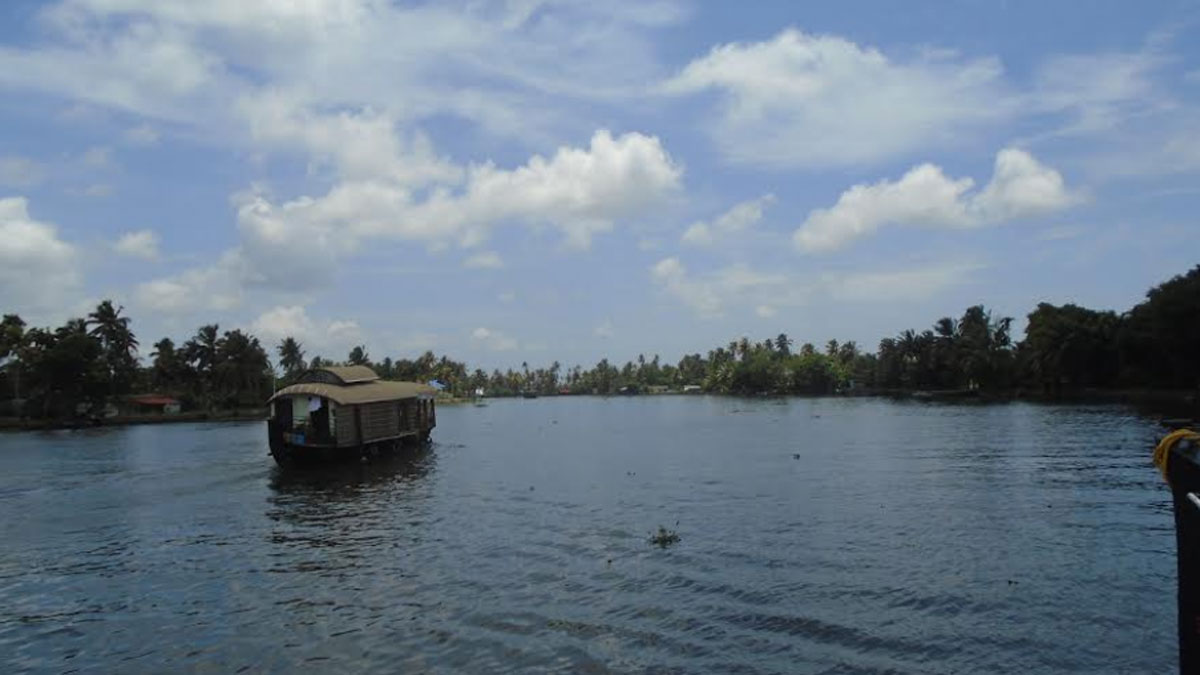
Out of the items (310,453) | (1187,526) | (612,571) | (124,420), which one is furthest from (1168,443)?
(124,420)

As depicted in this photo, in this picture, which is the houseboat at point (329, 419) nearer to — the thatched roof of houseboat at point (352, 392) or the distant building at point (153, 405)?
the thatched roof of houseboat at point (352, 392)

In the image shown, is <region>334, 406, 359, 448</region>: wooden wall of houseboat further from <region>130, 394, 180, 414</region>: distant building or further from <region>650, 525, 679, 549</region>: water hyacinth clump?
<region>130, 394, 180, 414</region>: distant building

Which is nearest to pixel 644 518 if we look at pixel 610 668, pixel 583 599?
pixel 583 599

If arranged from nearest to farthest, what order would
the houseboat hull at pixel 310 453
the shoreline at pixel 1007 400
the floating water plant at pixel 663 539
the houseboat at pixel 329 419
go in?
the floating water plant at pixel 663 539
the houseboat hull at pixel 310 453
the houseboat at pixel 329 419
the shoreline at pixel 1007 400

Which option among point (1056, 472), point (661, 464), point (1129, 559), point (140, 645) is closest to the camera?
point (140, 645)

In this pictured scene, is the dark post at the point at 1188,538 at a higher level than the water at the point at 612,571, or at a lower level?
higher

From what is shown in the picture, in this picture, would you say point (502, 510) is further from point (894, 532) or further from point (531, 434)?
point (531, 434)

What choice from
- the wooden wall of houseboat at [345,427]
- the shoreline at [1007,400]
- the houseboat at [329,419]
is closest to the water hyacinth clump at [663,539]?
the wooden wall of houseboat at [345,427]

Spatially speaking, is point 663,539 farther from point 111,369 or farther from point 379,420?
point 111,369

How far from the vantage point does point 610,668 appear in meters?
14.3

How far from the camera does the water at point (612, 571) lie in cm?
1530

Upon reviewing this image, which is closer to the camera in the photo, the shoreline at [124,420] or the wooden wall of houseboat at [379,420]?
the wooden wall of houseboat at [379,420]

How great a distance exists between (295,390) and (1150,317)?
4024 inches

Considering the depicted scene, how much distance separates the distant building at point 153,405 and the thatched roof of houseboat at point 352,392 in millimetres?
94990
